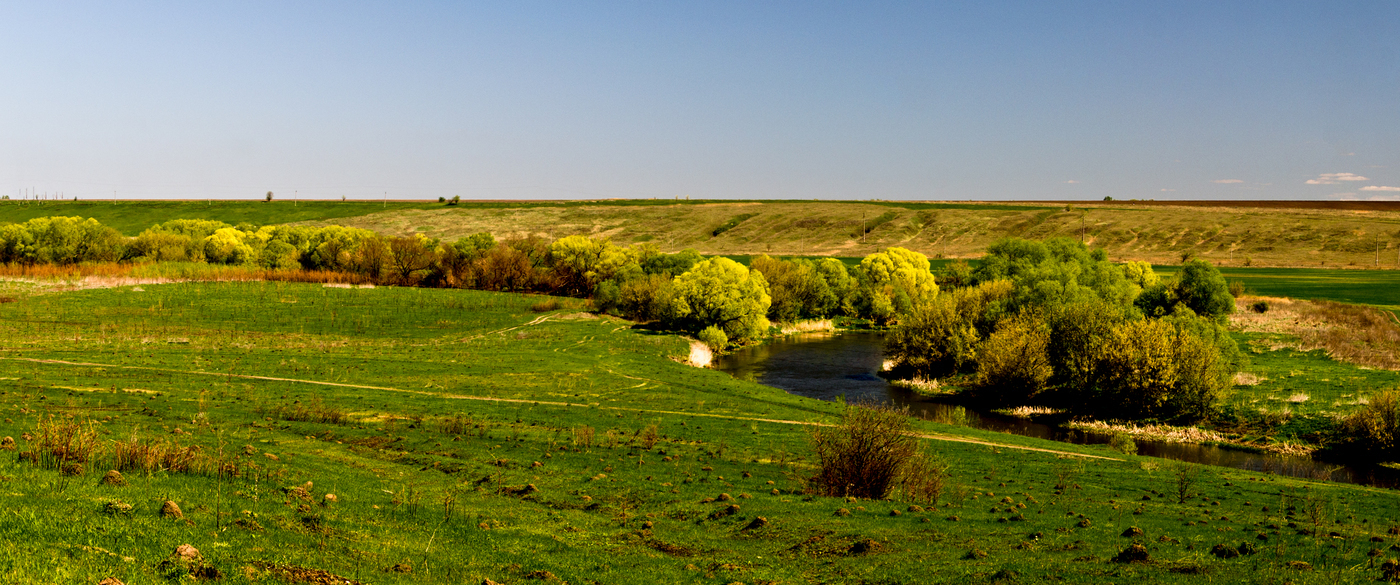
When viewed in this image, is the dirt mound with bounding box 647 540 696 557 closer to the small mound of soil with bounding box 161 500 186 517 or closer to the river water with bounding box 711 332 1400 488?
the small mound of soil with bounding box 161 500 186 517

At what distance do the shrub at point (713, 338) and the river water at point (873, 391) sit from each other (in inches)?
55.1

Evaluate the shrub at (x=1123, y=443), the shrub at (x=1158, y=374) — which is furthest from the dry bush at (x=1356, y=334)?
the shrub at (x=1123, y=443)

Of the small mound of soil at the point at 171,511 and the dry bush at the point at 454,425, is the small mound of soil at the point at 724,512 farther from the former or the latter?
the dry bush at the point at 454,425

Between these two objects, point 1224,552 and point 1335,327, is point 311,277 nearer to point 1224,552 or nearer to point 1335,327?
point 1224,552

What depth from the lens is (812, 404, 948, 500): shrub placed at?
80.8 ft

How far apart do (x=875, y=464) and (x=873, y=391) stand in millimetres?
39983

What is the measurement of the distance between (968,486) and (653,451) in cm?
1099

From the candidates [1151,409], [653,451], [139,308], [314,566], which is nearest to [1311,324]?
[1151,409]

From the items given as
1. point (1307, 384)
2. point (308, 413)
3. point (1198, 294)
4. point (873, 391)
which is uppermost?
point (1198, 294)

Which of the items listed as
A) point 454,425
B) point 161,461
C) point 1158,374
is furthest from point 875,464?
point 1158,374

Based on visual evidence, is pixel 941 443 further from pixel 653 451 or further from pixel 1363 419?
pixel 1363 419

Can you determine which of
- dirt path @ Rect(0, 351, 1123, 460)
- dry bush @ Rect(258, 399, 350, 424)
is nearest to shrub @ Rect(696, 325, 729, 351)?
dirt path @ Rect(0, 351, 1123, 460)

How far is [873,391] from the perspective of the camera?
63812 mm

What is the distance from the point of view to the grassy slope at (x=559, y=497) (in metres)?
14.4
